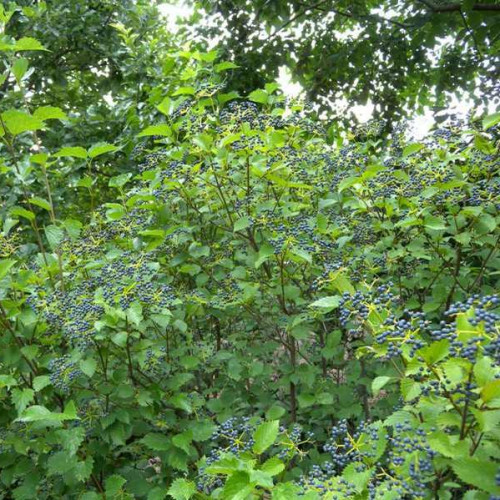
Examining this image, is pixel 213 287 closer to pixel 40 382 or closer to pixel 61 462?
pixel 40 382

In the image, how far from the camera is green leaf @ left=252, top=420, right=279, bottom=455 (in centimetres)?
178

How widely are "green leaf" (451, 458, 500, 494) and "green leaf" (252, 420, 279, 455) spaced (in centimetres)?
68

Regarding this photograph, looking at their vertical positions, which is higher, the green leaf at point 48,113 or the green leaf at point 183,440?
the green leaf at point 48,113

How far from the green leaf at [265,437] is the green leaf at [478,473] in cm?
68

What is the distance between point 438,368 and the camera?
1435 millimetres

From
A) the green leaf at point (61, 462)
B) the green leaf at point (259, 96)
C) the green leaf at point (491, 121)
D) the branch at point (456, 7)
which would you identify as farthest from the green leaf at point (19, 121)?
the branch at point (456, 7)

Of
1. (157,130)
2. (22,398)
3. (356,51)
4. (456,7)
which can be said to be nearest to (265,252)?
(157,130)

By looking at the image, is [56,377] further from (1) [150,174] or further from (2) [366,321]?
(2) [366,321]

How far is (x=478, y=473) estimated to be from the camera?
47.6 inches

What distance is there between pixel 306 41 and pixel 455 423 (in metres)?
6.76

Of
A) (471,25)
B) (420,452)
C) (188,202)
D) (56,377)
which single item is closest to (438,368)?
(420,452)

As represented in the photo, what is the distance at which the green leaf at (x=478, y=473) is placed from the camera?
3.87 ft

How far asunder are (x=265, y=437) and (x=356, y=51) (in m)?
5.34

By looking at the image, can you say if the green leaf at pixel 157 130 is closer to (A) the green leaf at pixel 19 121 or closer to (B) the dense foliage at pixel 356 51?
(A) the green leaf at pixel 19 121
